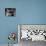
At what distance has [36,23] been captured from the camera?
9.82 ft

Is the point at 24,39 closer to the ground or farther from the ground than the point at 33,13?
closer to the ground

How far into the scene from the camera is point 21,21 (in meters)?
3.00

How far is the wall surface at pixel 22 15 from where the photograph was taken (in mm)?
2992

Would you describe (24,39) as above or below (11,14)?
below

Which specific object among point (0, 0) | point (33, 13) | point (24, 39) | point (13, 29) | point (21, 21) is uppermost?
point (0, 0)

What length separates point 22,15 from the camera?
3010 mm

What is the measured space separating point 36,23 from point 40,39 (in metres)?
0.39

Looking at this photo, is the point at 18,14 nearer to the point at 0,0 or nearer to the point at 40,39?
the point at 0,0

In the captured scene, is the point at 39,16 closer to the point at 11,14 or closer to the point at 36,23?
the point at 36,23

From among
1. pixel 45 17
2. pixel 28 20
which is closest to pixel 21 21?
pixel 28 20

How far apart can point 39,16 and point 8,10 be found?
0.75 m

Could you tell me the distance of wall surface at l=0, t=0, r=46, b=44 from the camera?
299 centimetres

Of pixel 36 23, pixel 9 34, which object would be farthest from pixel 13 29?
pixel 36 23

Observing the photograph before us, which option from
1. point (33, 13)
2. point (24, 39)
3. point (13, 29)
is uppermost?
point (33, 13)
